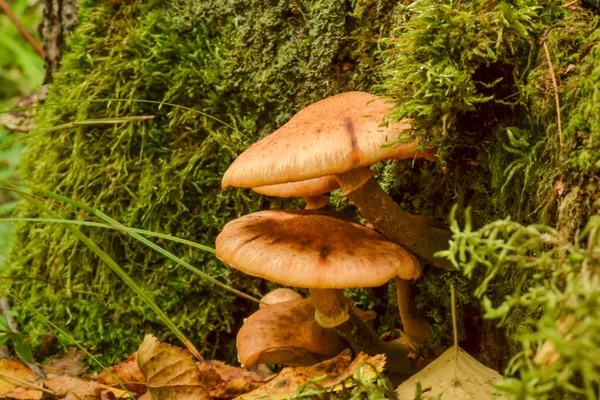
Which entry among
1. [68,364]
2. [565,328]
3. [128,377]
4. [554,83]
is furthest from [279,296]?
[565,328]

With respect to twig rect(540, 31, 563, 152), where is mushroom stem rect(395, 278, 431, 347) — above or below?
below

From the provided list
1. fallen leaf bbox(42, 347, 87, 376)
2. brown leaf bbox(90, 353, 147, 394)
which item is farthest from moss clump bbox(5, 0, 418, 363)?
brown leaf bbox(90, 353, 147, 394)

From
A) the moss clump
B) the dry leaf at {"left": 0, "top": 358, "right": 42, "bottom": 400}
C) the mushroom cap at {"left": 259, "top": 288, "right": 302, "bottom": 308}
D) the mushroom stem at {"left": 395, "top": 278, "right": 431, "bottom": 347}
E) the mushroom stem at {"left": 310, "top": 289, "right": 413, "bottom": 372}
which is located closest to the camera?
the mushroom stem at {"left": 310, "top": 289, "right": 413, "bottom": 372}

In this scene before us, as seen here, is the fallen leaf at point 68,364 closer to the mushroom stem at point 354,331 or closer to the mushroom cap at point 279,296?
the mushroom cap at point 279,296

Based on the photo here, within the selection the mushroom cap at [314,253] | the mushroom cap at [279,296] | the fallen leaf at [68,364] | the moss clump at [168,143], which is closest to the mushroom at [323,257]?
the mushroom cap at [314,253]

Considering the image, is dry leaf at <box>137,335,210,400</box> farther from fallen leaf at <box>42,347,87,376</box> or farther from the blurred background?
the blurred background

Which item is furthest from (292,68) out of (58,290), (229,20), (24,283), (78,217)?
(24,283)

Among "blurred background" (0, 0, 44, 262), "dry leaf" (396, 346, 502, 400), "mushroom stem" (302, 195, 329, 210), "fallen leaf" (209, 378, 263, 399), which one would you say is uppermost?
"blurred background" (0, 0, 44, 262)
